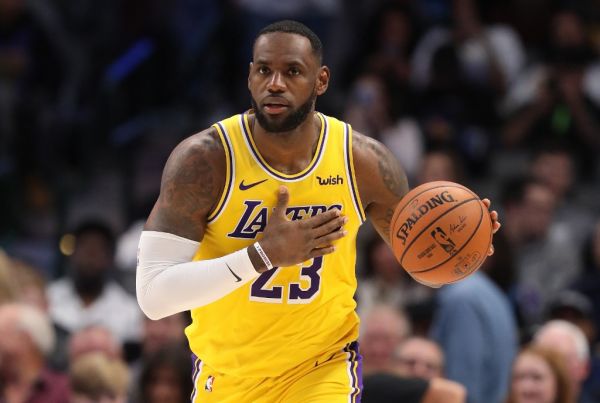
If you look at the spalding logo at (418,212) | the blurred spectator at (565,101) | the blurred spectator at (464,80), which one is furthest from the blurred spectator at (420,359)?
the blurred spectator at (565,101)

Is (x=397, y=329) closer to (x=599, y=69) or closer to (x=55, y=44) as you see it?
(x=599, y=69)

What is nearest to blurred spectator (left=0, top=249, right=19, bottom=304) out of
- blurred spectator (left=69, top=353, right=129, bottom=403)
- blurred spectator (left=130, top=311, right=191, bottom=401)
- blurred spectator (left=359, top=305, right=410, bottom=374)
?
blurred spectator (left=130, top=311, right=191, bottom=401)

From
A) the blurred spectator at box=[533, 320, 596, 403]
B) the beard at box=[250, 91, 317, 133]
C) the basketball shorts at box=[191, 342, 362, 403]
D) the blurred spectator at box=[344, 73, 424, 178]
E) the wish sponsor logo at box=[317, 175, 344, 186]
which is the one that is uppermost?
the blurred spectator at box=[344, 73, 424, 178]

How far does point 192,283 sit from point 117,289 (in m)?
5.03

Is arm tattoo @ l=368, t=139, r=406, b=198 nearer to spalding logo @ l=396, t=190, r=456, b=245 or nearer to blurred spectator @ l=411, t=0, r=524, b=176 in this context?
spalding logo @ l=396, t=190, r=456, b=245

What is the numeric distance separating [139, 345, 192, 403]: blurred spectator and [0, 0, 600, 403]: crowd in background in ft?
3.60

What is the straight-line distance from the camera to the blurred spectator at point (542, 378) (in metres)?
8.05

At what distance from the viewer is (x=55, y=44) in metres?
12.8

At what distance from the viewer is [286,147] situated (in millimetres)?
5930

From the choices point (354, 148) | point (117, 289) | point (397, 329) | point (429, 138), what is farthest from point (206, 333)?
point (429, 138)

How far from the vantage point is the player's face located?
5750mm

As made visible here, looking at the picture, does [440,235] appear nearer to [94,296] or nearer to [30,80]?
[94,296]

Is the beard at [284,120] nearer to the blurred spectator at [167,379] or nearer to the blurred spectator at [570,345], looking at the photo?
the blurred spectator at [167,379]

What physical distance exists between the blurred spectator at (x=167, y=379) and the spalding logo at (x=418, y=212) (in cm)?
268
